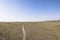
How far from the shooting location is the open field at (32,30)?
1.38 m

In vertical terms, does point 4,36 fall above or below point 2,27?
below

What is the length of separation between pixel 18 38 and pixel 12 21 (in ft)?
0.78

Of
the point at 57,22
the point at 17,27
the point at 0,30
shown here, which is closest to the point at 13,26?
the point at 17,27

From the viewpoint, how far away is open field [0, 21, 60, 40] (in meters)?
1.38

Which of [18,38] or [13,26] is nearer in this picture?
[18,38]

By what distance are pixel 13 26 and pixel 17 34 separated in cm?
13

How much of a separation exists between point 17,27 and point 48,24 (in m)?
0.39

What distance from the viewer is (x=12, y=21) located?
1.47m

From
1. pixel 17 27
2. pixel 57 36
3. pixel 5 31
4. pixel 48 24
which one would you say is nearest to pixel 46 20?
A: pixel 48 24

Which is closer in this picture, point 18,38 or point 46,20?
point 18,38

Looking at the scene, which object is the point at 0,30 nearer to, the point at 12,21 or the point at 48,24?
the point at 12,21

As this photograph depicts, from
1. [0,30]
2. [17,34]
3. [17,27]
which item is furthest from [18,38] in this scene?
[0,30]

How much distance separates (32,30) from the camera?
1434 mm

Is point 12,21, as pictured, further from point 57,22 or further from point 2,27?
point 57,22
